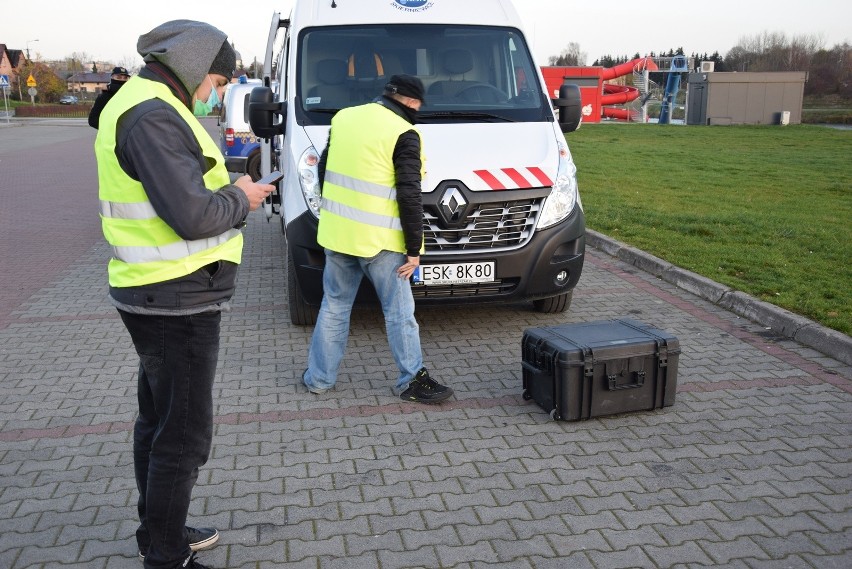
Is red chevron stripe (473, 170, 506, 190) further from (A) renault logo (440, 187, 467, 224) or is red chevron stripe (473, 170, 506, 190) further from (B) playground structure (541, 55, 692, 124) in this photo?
(B) playground structure (541, 55, 692, 124)

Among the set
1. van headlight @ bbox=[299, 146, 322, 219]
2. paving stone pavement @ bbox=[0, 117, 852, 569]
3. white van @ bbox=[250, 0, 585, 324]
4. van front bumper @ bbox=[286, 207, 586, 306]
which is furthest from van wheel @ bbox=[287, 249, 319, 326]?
van headlight @ bbox=[299, 146, 322, 219]

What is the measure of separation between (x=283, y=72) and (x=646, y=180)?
35.2 ft

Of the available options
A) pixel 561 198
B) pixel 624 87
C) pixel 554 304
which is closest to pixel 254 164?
pixel 554 304

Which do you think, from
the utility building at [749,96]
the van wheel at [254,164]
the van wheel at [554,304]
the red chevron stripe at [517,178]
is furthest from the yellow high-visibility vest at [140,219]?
the utility building at [749,96]

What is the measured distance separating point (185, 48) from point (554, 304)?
189 inches

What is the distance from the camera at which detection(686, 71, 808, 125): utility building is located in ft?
129

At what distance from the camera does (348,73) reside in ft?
23.0

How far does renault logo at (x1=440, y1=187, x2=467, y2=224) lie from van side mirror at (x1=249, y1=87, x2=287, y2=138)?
169cm

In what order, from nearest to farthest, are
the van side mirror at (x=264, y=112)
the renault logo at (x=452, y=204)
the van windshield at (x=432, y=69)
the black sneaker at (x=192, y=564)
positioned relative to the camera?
1. the black sneaker at (x=192, y=564)
2. the renault logo at (x=452, y=204)
3. the van side mirror at (x=264, y=112)
4. the van windshield at (x=432, y=69)

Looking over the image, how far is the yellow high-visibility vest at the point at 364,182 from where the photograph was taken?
16.0 feet

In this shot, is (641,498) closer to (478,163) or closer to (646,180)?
(478,163)

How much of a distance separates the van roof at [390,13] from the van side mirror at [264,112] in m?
0.74

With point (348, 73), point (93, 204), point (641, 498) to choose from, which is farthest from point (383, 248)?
point (93, 204)

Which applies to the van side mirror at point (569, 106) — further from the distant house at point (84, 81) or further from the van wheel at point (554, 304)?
the distant house at point (84, 81)
